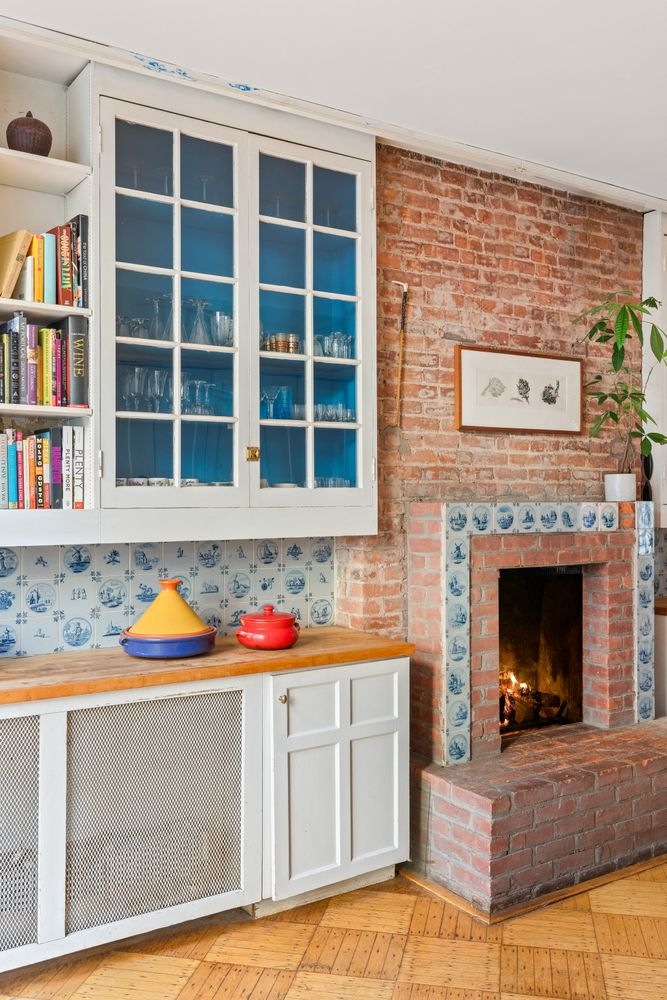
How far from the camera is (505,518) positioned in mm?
3365

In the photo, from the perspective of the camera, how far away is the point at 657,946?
2686 millimetres

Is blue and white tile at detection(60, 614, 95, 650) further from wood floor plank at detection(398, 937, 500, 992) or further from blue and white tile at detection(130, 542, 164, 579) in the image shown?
wood floor plank at detection(398, 937, 500, 992)

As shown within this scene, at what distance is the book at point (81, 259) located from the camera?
2668mm

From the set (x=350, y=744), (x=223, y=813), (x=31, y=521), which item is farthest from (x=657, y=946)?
(x=31, y=521)

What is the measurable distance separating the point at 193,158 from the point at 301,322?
0.66 metres

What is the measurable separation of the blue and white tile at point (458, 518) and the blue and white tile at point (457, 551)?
0.08 ft

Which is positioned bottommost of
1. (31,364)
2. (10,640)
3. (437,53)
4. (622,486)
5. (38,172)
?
(10,640)

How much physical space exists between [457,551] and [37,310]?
172cm

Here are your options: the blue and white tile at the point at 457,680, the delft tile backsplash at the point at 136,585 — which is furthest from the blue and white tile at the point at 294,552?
the blue and white tile at the point at 457,680

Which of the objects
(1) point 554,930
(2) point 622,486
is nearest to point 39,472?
(1) point 554,930

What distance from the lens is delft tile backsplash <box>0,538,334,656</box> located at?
111 inches

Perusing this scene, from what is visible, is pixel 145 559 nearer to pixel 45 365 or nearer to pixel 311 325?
pixel 45 365

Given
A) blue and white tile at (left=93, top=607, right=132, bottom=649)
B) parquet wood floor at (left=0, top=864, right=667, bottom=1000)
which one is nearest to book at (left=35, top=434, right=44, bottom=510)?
blue and white tile at (left=93, top=607, right=132, bottom=649)

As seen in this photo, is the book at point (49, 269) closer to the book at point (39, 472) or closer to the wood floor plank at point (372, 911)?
the book at point (39, 472)
